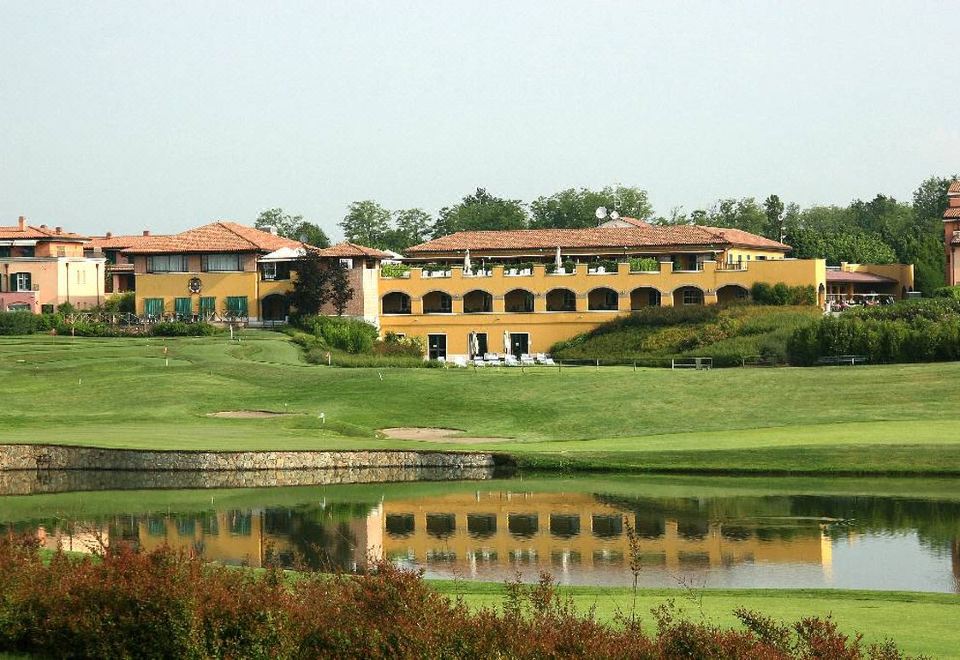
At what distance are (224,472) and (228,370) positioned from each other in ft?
65.5

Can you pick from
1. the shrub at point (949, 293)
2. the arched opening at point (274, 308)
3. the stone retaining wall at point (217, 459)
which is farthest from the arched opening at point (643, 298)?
the stone retaining wall at point (217, 459)

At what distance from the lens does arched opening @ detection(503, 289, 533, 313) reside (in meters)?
79.2

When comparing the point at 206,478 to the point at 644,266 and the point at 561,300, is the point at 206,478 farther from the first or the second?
the point at 644,266

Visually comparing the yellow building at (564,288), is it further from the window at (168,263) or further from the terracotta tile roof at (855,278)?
the terracotta tile roof at (855,278)

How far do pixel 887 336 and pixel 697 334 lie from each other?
11191mm

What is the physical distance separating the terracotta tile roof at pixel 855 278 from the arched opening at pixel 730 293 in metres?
16.8

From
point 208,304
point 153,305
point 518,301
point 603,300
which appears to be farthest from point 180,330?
point 603,300

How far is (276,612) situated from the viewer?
44.5 ft

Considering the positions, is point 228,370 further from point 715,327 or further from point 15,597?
point 15,597

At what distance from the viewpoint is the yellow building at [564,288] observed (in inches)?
3044

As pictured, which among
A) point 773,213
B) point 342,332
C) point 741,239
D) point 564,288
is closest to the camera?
point 342,332

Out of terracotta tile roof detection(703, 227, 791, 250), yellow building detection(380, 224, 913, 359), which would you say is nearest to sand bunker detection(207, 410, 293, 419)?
yellow building detection(380, 224, 913, 359)

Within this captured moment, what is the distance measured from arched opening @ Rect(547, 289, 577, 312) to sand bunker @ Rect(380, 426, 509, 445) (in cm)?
3265

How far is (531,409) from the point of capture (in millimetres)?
48875
